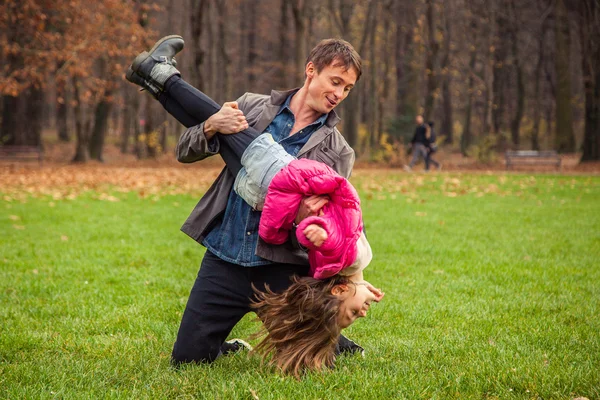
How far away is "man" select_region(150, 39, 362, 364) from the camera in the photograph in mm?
3715

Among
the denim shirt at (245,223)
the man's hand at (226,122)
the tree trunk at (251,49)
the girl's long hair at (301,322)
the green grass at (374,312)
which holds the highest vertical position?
the tree trunk at (251,49)

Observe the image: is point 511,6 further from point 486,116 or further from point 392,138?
point 392,138

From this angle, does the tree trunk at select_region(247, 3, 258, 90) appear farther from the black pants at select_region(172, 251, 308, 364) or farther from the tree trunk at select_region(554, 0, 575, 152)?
the black pants at select_region(172, 251, 308, 364)

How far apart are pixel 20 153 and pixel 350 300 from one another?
2216cm

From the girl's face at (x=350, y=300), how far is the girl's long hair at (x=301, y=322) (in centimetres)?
3

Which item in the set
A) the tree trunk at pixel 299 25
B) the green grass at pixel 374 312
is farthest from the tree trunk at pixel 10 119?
the green grass at pixel 374 312

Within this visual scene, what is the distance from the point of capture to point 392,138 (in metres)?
28.2

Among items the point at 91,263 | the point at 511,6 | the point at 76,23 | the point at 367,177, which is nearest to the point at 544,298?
the point at 91,263

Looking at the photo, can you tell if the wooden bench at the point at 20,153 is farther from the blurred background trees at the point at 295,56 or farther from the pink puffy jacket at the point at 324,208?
the pink puffy jacket at the point at 324,208

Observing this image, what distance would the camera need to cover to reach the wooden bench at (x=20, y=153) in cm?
2286

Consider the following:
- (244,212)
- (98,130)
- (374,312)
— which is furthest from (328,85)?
(98,130)

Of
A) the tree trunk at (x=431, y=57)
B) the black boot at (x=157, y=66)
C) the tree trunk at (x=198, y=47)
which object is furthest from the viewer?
the tree trunk at (x=431, y=57)

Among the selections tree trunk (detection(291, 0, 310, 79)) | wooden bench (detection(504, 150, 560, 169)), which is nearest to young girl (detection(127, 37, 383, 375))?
wooden bench (detection(504, 150, 560, 169))

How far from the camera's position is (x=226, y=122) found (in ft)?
12.1
